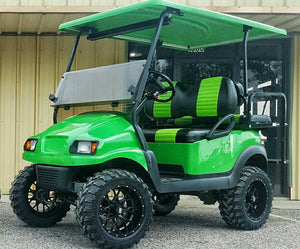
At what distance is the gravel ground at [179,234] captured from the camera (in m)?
4.43

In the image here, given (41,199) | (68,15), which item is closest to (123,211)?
(41,199)

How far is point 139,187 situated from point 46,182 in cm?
86

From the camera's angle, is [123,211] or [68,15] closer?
[123,211]

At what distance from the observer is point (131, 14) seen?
4773 millimetres

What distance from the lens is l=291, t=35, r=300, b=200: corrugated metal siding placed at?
763cm

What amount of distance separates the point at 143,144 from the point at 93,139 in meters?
0.50

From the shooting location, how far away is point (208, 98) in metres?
5.35

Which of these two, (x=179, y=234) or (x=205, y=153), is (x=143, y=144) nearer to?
(x=205, y=153)

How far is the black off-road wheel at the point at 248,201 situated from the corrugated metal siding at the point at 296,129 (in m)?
2.37

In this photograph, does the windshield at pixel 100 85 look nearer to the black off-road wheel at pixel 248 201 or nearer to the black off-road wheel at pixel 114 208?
the black off-road wheel at pixel 114 208

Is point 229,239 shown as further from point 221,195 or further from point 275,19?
point 275,19

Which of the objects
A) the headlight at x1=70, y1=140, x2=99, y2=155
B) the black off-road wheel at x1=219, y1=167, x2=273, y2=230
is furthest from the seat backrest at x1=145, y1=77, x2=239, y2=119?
the headlight at x1=70, y1=140, x2=99, y2=155

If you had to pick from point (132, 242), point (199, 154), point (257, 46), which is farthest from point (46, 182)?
point (257, 46)

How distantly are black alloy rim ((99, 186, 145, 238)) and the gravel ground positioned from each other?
0.25m
